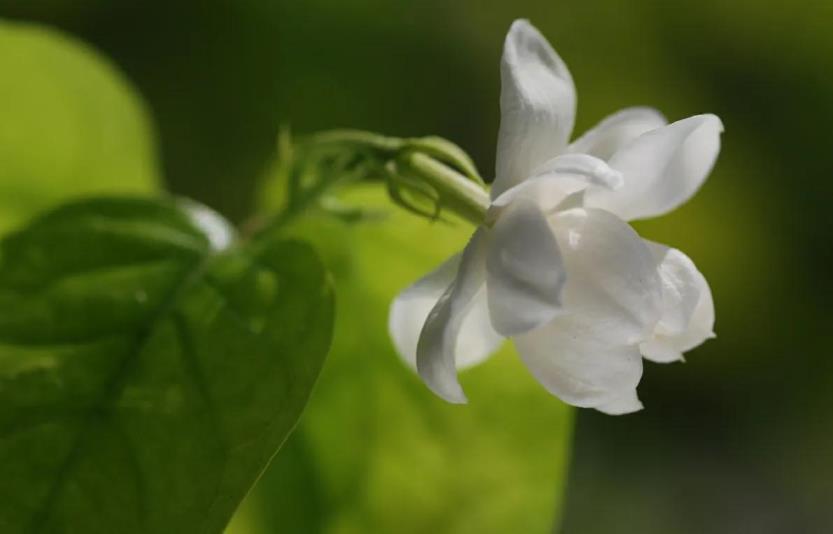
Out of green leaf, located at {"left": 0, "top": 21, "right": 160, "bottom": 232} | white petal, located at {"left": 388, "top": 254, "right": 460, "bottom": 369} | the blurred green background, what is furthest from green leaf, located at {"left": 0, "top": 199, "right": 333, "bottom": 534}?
the blurred green background

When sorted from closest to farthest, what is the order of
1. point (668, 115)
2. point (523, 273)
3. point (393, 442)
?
1. point (523, 273)
2. point (393, 442)
3. point (668, 115)

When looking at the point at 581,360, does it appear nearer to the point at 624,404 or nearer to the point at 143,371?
the point at 624,404

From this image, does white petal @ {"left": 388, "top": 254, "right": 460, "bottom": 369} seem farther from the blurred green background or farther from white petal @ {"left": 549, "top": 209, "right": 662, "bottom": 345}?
the blurred green background

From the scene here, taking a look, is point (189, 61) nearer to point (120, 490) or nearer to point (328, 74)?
point (328, 74)

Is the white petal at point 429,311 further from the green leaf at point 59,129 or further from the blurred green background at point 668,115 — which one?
the blurred green background at point 668,115

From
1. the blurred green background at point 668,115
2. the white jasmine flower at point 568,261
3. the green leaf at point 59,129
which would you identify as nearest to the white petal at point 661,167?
the white jasmine flower at point 568,261

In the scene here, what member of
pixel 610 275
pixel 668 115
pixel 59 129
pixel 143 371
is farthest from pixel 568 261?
pixel 668 115
